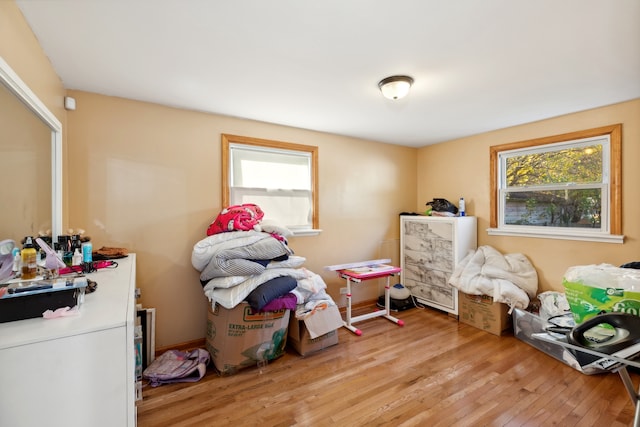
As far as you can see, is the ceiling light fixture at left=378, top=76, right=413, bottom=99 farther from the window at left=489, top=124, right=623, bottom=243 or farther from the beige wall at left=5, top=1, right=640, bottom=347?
the window at left=489, top=124, right=623, bottom=243

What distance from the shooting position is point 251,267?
2.40 m

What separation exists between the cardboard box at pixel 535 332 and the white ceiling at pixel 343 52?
7.00 ft

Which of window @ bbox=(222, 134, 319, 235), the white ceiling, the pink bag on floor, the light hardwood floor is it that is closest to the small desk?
the light hardwood floor

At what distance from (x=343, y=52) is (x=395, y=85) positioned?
561 mm

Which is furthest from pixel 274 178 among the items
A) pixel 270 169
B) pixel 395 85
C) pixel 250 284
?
pixel 395 85

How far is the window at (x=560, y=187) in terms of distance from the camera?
9.07 ft

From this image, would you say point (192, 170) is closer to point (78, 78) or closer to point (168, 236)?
point (168, 236)

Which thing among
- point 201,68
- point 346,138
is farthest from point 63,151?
point 346,138

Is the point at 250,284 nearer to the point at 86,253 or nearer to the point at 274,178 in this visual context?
the point at 86,253

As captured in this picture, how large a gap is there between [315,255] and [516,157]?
2.82m

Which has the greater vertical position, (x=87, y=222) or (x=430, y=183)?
(x=430, y=183)

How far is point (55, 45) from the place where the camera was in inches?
68.4

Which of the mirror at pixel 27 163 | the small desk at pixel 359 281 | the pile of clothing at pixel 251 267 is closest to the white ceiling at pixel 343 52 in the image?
the mirror at pixel 27 163

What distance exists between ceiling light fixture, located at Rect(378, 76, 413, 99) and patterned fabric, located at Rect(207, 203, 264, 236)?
1670 mm
